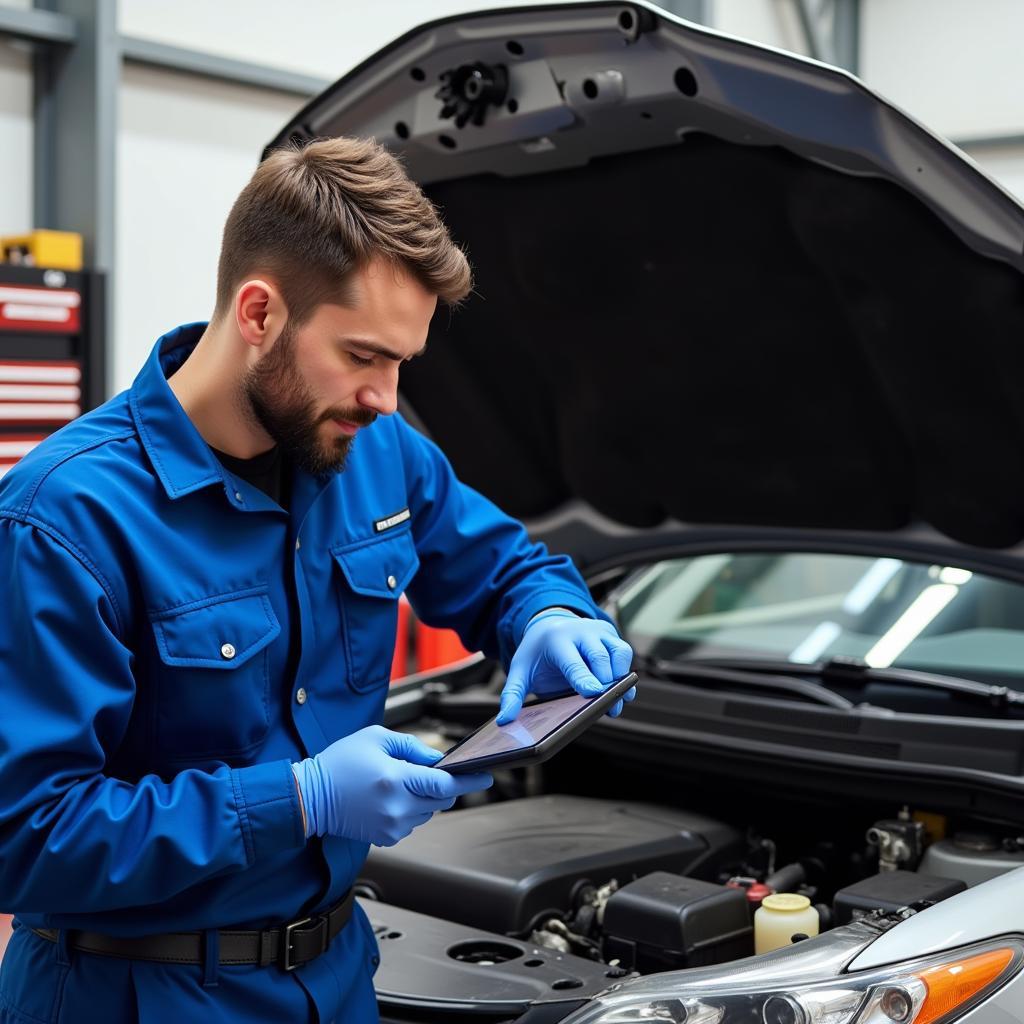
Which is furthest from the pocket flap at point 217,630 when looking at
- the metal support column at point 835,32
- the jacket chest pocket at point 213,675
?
the metal support column at point 835,32

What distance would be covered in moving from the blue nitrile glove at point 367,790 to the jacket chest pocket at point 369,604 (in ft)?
0.77

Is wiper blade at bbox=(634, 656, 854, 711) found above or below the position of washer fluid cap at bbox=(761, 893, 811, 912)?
above

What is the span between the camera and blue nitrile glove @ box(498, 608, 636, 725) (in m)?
1.52

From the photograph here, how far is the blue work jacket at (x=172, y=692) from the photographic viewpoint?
47.8 inches

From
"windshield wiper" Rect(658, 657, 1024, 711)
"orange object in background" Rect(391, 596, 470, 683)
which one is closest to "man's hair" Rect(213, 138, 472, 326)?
"windshield wiper" Rect(658, 657, 1024, 711)

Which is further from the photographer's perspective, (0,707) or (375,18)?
(375,18)

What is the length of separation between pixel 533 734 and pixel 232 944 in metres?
0.40

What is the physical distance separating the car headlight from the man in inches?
12.2

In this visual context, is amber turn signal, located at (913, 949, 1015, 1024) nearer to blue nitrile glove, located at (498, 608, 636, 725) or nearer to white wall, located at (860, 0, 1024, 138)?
blue nitrile glove, located at (498, 608, 636, 725)

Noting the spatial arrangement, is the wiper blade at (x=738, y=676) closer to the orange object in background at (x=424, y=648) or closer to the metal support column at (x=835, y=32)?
the orange object in background at (x=424, y=648)

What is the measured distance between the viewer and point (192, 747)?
1.37m

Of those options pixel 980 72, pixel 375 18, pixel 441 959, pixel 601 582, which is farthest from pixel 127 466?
pixel 980 72

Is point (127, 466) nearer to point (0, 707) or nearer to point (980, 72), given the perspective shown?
point (0, 707)

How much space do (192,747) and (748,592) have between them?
134cm
